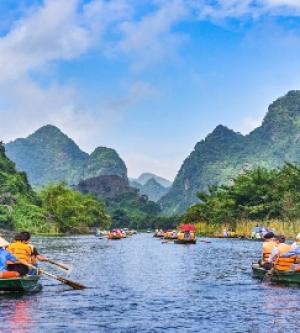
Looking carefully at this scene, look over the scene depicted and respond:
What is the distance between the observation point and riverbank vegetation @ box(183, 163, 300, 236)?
8333 cm

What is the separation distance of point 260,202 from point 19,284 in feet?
256

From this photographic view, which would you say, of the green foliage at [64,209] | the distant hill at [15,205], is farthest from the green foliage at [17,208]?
the green foliage at [64,209]

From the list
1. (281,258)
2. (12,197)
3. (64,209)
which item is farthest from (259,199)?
(281,258)

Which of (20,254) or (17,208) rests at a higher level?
(17,208)

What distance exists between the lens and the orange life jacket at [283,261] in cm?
2332

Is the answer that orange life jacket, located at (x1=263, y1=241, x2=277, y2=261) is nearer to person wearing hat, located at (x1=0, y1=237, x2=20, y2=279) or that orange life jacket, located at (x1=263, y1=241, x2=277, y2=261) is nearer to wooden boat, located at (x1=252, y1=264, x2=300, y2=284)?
wooden boat, located at (x1=252, y1=264, x2=300, y2=284)

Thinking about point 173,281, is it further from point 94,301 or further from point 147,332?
point 147,332

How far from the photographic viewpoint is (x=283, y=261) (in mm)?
23469

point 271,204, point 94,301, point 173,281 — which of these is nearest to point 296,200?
point 271,204

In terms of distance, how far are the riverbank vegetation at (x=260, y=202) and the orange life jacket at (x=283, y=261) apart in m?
53.7

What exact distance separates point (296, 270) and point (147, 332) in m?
9.32

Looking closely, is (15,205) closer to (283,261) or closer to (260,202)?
(260,202)

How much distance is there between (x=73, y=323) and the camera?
1631 cm

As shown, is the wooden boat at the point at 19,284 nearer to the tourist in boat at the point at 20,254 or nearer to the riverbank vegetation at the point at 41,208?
the tourist in boat at the point at 20,254
